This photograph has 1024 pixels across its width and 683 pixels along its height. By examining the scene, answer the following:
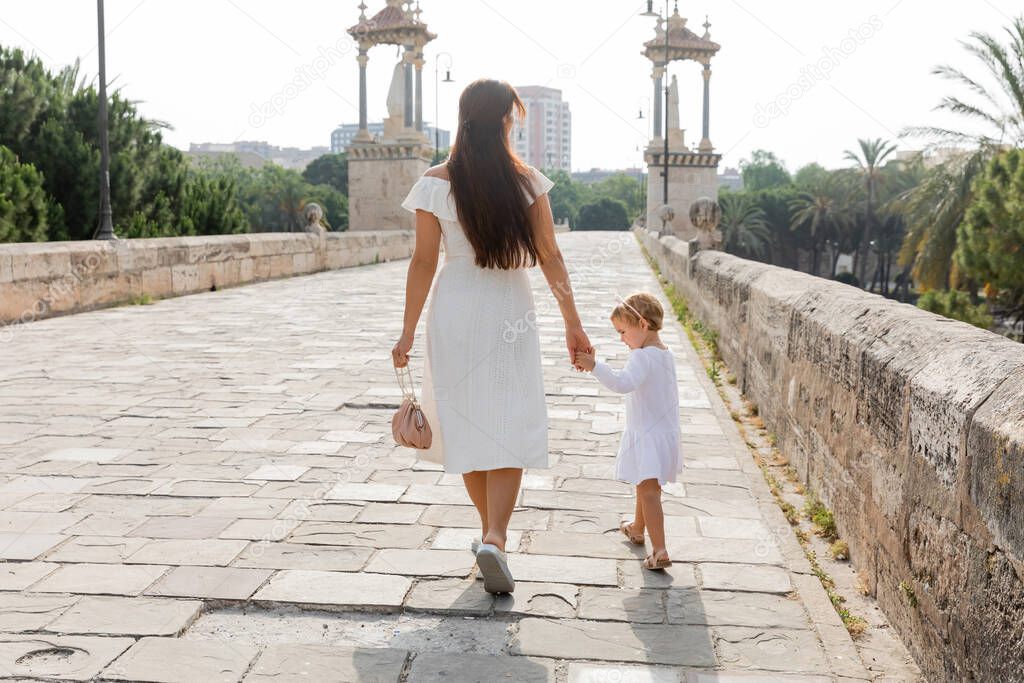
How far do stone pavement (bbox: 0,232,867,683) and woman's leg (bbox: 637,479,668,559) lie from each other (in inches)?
4.4

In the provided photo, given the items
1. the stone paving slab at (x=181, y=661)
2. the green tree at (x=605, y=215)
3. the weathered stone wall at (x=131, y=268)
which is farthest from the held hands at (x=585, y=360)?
the green tree at (x=605, y=215)

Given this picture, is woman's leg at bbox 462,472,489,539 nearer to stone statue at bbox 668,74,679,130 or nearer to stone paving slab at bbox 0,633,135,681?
stone paving slab at bbox 0,633,135,681

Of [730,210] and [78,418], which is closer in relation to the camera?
[78,418]

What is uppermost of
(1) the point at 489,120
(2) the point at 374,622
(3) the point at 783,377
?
(1) the point at 489,120

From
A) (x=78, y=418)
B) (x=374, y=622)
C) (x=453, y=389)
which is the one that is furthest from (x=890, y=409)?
(x=78, y=418)

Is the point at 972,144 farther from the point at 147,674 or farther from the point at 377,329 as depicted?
the point at 147,674

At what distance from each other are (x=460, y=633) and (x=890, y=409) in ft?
4.86

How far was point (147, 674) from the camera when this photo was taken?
271cm

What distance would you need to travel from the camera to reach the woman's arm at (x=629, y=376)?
11.6ft

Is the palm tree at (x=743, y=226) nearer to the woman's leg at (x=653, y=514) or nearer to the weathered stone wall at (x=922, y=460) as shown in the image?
the weathered stone wall at (x=922, y=460)

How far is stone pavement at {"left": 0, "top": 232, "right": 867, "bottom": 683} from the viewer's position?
2.88m

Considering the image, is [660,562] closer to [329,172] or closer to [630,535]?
[630,535]

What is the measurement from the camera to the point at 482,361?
3381mm

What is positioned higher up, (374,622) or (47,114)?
(47,114)
